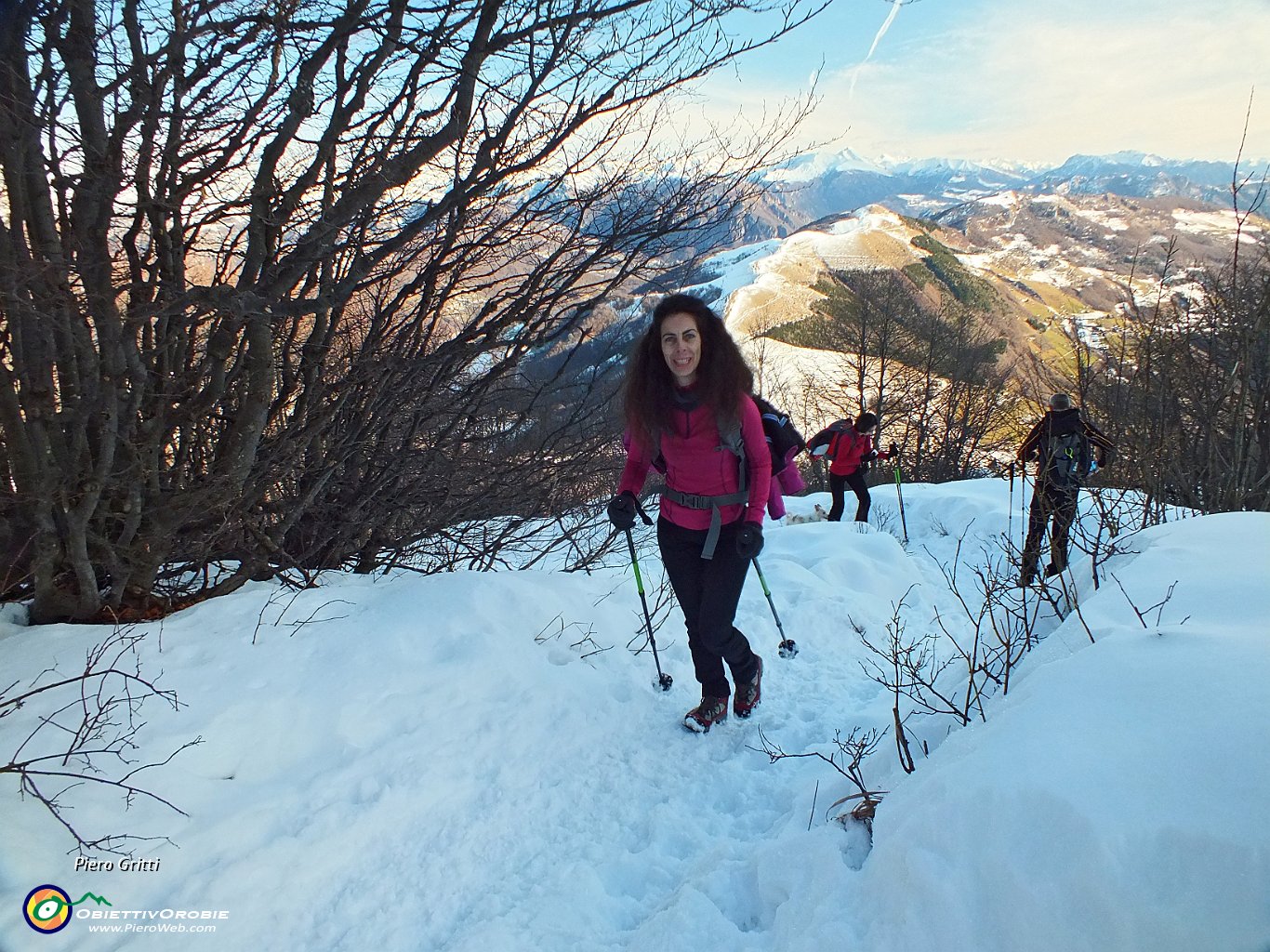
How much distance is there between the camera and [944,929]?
4.91ft

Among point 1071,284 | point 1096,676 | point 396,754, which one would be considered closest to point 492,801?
point 396,754

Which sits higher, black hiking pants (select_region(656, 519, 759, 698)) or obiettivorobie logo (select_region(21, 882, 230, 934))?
black hiking pants (select_region(656, 519, 759, 698))

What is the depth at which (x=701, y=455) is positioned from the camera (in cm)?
312

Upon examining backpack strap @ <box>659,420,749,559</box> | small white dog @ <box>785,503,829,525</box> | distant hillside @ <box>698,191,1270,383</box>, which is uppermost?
distant hillside @ <box>698,191,1270,383</box>

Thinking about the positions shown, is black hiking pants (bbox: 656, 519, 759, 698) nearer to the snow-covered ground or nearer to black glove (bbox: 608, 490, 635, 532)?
black glove (bbox: 608, 490, 635, 532)

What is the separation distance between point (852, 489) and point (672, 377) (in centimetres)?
724

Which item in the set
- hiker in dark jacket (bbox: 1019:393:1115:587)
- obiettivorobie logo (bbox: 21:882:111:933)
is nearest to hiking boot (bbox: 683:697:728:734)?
obiettivorobie logo (bbox: 21:882:111:933)

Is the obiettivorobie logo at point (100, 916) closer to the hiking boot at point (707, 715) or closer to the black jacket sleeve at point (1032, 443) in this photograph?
the hiking boot at point (707, 715)

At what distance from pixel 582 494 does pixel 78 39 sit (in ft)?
15.6

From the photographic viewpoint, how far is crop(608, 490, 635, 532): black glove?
3.44 m

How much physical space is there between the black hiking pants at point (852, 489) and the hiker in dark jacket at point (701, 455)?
22.1 feet

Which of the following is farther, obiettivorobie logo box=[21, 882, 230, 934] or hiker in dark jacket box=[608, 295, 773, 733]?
hiker in dark jacket box=[608, 295, 773, 733]

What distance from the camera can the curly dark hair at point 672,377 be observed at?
305 centimetres

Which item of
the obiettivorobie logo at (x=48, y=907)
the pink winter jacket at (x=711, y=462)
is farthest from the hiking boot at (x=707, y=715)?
the obiettivorobie logo at (x=48, y=907)
